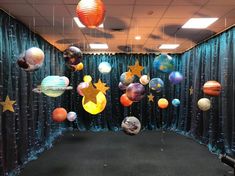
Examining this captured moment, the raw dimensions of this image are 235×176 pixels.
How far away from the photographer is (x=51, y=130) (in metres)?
6.87

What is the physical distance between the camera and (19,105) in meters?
4.77

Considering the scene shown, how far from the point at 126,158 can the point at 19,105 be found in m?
2.31

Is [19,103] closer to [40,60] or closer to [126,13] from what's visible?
[40,60]

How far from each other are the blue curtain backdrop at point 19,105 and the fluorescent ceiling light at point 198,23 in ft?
10.4

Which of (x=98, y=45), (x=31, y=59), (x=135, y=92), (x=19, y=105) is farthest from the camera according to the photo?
(x=98, y=45)

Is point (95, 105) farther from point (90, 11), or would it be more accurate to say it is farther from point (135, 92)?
point (90, 11)

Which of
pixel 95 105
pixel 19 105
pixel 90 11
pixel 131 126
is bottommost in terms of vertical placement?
pixel 131 126

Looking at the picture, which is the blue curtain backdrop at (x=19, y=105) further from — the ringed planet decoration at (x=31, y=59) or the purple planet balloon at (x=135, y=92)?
the purple planet balloon at (x=135, y=92)

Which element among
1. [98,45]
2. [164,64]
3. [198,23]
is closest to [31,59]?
[164,64]

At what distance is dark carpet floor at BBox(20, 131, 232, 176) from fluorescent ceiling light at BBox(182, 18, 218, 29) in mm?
2647

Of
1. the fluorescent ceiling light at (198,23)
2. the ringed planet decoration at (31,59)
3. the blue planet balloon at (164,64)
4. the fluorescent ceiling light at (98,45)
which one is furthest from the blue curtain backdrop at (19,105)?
A: the fluorescent ceiling light at (198,23)

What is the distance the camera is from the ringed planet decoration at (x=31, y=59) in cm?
340

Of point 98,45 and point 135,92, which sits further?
point 98,45

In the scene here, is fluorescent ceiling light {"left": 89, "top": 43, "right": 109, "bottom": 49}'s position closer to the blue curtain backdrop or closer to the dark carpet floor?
the blue curtain backdrop
